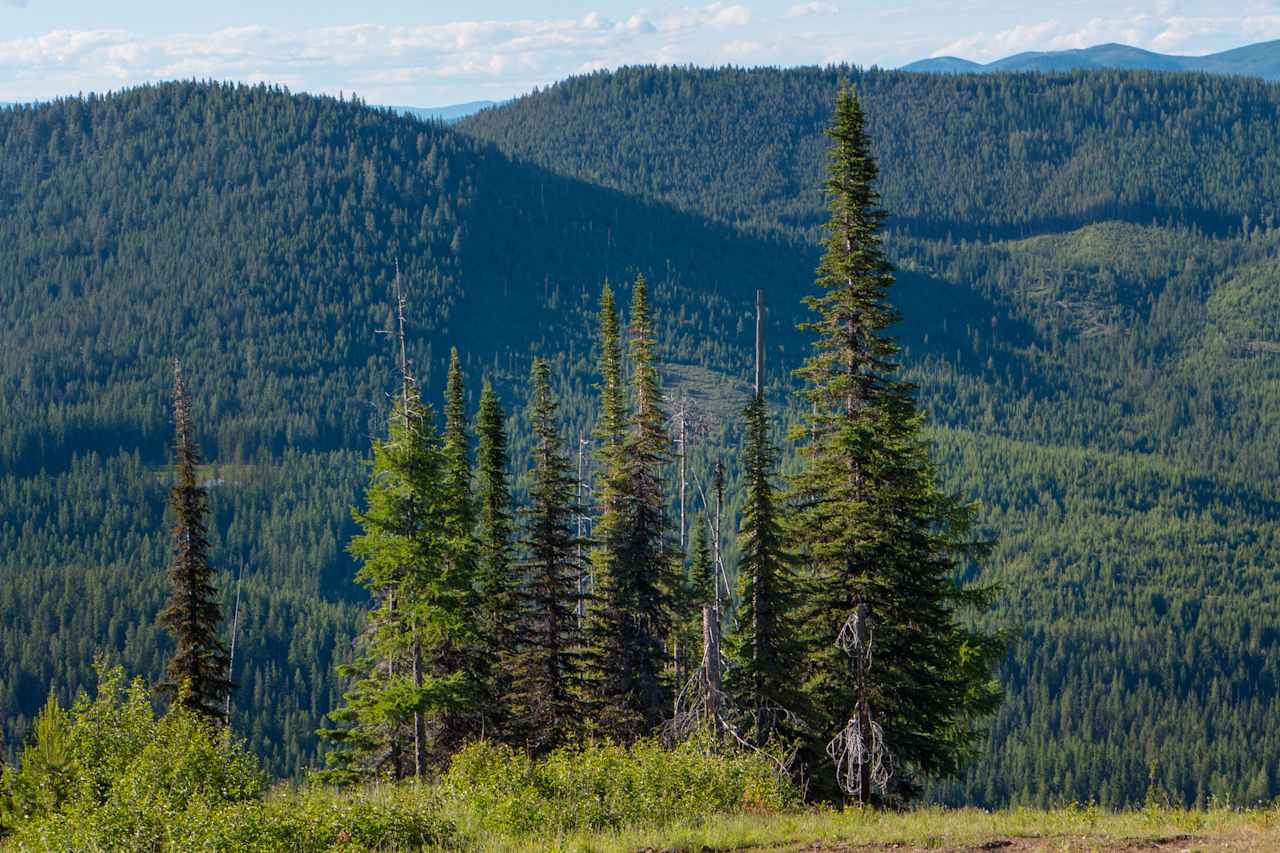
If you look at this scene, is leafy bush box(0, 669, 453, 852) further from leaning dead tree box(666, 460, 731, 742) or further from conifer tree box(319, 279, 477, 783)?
leaning dead tree box(666, 460, 731, 742)

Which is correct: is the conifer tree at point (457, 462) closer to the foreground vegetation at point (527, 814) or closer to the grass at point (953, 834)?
the foreground vegetation at point (527, 814)

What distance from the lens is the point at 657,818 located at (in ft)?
82.2

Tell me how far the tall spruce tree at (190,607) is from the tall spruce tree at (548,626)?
1011cm

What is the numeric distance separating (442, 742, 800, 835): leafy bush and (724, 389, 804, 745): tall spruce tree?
20.8 ft

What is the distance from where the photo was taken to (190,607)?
4325 centimetres

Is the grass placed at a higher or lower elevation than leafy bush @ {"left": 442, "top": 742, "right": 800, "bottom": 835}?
higher

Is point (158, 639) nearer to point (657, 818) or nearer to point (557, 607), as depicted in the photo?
point (557, 607)

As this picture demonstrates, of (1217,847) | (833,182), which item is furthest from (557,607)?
(1217,847)

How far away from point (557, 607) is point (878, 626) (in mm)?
13490

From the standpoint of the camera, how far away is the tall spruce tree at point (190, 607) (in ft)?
141

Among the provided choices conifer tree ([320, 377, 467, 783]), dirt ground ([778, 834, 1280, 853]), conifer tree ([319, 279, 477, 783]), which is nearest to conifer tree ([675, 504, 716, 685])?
conifer tree ([319, 279, 477, 783])

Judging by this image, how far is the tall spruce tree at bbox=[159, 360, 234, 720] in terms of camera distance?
141 ft

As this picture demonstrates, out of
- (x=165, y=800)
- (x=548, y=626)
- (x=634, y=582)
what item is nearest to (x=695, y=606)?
(x=634, y=582)

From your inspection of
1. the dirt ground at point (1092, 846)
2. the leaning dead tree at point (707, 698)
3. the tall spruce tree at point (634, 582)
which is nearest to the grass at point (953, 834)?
the dirt ground at point (1092, 846)
